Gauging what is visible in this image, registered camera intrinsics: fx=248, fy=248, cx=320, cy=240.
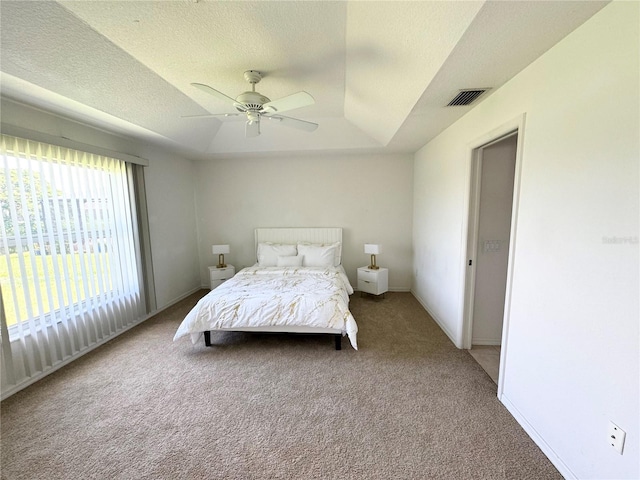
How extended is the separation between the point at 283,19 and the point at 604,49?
1714mm

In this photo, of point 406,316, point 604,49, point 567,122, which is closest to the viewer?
point 604,49

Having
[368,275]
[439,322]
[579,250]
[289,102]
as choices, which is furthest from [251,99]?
[439,322]

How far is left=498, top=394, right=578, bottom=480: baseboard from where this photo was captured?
4.52 feet

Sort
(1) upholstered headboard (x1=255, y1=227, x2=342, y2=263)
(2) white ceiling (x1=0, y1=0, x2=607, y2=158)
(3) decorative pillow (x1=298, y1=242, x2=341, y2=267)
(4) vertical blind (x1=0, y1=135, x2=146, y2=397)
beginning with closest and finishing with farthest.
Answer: (2) white ceiling (x1=0, y1=0, x2=607, y2=158) < (4) vertical blind (x1=0, y1=135, x2=146, y2=397) < (3) decorative pillow (x1=298, y1=242, x2=341, y2=267) < (1) upholstered headboard (x1=255, y1=227, x2=342, y2=263)

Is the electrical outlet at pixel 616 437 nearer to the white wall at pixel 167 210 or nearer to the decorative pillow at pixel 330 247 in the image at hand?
the decorative pillow at pixel 330 247

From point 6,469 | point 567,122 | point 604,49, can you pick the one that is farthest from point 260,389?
point 604,49

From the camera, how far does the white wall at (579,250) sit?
1.07 meters

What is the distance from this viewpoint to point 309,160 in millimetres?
4473

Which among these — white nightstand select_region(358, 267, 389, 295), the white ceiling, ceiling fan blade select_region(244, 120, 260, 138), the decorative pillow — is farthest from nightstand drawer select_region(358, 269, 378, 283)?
ceiling fan blade select_region(244, 120, 260, 138)

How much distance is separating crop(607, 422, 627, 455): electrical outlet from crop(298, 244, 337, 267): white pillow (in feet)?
10.7

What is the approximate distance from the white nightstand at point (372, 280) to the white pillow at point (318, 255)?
21.2 inches

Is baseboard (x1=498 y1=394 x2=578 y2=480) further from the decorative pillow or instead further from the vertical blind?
the vertical blind

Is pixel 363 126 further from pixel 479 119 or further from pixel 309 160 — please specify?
pixel 479 119

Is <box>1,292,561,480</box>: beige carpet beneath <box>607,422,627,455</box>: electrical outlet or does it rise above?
beneath
